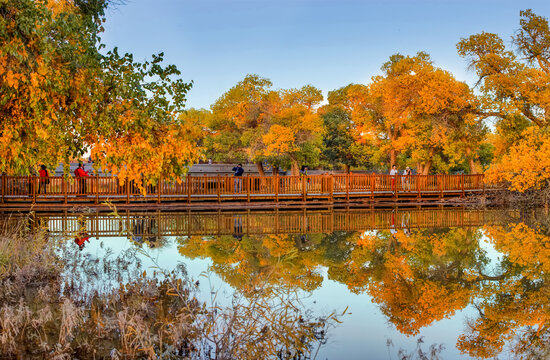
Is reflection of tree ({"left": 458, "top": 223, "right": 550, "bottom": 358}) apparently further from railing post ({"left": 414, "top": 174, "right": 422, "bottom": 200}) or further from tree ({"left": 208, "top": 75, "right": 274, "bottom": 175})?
tree ({"left": 208, "top": 75, "right": 274, "bottom": 175})

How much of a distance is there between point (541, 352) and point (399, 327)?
1609mm

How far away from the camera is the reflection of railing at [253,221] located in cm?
1420

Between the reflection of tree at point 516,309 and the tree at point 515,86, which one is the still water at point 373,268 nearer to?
the reflection of tree at point 516,309

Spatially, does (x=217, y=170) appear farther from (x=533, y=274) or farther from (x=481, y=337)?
(x=481, y=337)

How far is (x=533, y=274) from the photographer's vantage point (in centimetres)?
888

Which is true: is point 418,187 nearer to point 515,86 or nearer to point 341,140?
point 515,86

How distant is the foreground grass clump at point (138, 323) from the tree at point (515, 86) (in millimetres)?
18591

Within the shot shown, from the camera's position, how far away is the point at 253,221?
16.7 metres

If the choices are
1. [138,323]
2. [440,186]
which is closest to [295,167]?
[440,186]

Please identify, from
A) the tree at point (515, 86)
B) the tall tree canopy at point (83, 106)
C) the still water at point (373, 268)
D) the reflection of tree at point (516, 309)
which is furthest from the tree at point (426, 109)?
the tall tree canopy at point (83, 106)

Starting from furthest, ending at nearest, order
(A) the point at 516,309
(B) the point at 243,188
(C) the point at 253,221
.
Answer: (B) the point at 243,188, (C) the point at 253,221, (A) the point at 516,309

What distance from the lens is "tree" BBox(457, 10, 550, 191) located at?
21562mm

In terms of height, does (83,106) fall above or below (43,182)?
above

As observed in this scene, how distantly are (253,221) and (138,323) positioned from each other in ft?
38.1
